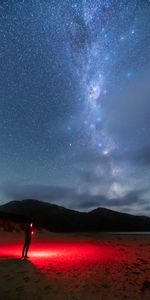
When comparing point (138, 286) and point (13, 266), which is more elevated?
point (13, 266)

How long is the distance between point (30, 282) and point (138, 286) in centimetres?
526

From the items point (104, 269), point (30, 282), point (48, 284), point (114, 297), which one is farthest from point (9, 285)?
point (104, 269)

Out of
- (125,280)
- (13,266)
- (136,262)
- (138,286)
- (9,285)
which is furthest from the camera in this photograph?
(136,262)

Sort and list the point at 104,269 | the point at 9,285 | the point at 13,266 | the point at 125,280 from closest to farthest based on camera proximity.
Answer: the point at 9,285
the point at 125,280
the point at 13,266
the point at 104,269

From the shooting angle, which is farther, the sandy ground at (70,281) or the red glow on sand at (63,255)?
the red glow on sand at (63,255)

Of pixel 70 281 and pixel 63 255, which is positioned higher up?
pixel 63 255

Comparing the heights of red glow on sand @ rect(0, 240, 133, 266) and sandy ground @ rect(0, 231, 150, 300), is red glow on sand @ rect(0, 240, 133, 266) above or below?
above

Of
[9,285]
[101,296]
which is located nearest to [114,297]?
[101,296]

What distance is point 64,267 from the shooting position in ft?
51.5

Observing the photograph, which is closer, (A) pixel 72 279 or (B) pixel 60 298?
(B) pixel 60 298

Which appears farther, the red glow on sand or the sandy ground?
the red glow on sand

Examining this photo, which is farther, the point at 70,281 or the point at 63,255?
the point at 63,255

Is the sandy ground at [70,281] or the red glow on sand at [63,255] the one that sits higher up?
the red glow on sand at [63,255]

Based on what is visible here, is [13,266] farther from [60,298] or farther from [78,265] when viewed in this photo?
[60,298]
